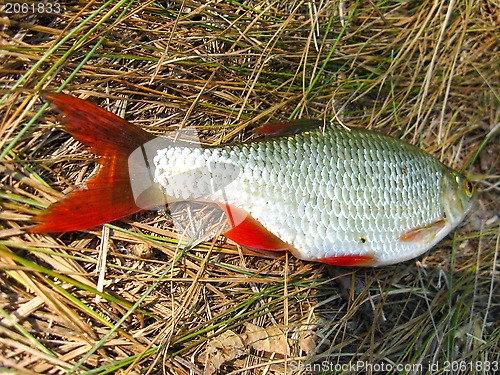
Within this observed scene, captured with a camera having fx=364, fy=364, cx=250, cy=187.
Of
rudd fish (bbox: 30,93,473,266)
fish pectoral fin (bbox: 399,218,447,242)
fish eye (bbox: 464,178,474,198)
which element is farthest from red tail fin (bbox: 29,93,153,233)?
fish eye (bbox: 464,178,474,198)

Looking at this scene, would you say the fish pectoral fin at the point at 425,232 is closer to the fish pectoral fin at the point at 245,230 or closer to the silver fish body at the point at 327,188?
the silver fish body at the point at 327,188

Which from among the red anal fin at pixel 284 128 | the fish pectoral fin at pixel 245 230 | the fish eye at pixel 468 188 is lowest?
the fish eye at pixel 468 188

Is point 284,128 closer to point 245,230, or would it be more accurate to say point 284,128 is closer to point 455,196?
point 245,230

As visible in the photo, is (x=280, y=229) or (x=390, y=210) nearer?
(x=280, y=229)

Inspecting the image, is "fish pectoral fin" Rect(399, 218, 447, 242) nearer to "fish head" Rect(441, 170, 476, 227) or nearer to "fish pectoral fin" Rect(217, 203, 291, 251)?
"fish head" Rect(441, 170, 476, 227)

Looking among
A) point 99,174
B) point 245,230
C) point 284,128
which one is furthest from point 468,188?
point 99,174

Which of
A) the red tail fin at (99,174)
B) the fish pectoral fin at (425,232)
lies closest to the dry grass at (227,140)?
the red tail fin at (99,174)

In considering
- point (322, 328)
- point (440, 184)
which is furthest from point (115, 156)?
point (440, 184)

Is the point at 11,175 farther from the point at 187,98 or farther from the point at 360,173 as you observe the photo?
the point at 360,173
